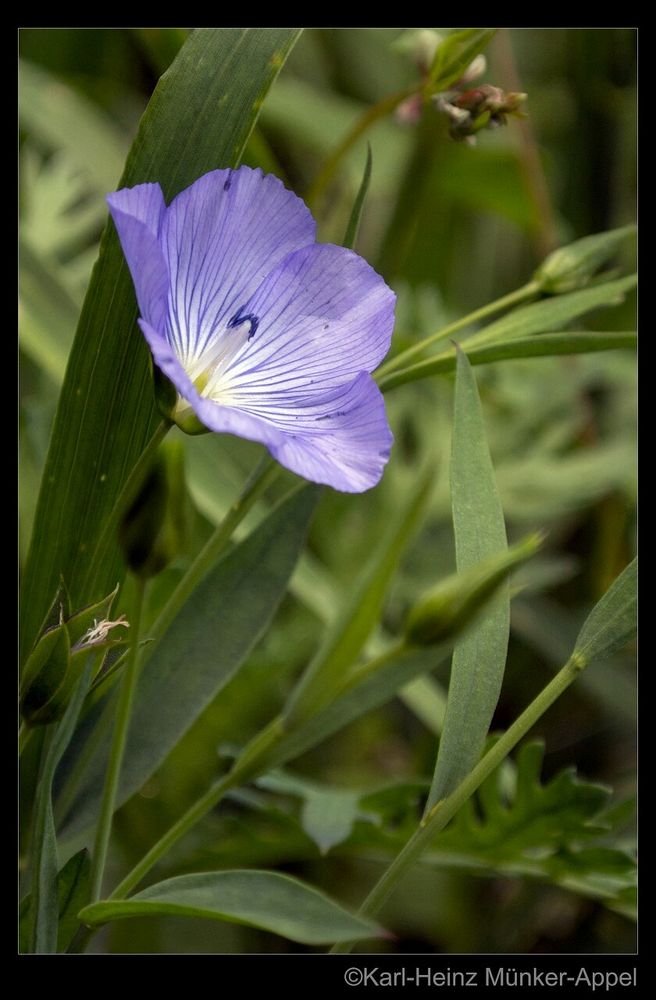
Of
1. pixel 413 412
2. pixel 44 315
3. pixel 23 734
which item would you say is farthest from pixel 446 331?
pixel 413 412

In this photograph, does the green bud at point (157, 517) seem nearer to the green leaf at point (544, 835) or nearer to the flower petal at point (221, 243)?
the flower petal at point (221, 243)

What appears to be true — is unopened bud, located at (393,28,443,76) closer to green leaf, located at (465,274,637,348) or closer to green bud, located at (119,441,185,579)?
green leaf, located at (465,274,637,348)

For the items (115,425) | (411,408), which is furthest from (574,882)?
(411,408)

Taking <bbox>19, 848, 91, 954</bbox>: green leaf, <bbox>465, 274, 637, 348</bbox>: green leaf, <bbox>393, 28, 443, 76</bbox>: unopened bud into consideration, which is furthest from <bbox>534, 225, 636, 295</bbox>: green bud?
<bbox>19, 848, 91, 954</bbox>: green leaf

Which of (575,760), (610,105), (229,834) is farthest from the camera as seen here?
(610,105)

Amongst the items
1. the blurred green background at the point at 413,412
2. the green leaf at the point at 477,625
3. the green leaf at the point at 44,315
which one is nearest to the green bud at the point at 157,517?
the green leaf at the point at 477,625

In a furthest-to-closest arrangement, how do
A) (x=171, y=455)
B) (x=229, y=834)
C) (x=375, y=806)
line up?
(x=229, y=834), (x=375, y=806), (x=171, y=455)
